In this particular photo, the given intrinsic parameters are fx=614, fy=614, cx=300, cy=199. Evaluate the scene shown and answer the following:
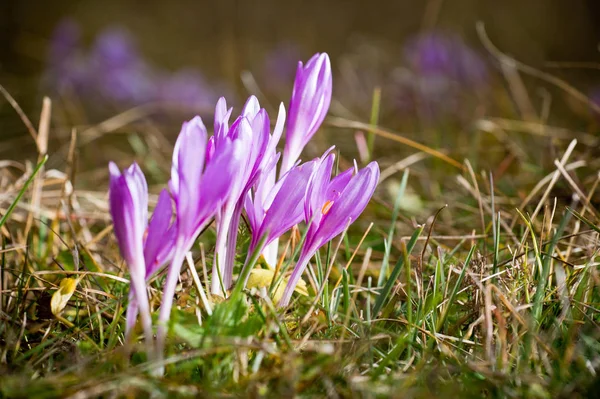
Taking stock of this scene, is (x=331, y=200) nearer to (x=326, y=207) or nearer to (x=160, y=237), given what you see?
(x=326, y=207)

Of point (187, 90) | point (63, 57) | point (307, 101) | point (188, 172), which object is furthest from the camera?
point (187, 90)

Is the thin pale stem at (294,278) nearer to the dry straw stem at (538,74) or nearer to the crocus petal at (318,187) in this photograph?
the crocus petal at (318,187)

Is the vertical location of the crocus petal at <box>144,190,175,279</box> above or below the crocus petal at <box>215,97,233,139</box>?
below

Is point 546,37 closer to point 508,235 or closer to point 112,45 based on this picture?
point 112,45

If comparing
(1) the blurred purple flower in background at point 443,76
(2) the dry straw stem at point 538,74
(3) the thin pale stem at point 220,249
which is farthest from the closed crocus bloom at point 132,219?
(1) the blurred purple flower in background at point 443,76

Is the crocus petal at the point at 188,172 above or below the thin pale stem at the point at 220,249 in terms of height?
above

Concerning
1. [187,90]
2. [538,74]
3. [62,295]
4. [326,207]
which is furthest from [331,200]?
[187,90]

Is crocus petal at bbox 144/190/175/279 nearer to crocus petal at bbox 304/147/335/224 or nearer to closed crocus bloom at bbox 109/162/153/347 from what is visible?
closed crocus bloom at bbox 109/162/153/347

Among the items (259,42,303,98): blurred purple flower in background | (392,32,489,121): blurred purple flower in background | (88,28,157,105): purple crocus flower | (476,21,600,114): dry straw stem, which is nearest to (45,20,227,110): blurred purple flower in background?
(88,28,157,105): purple crocus flower
